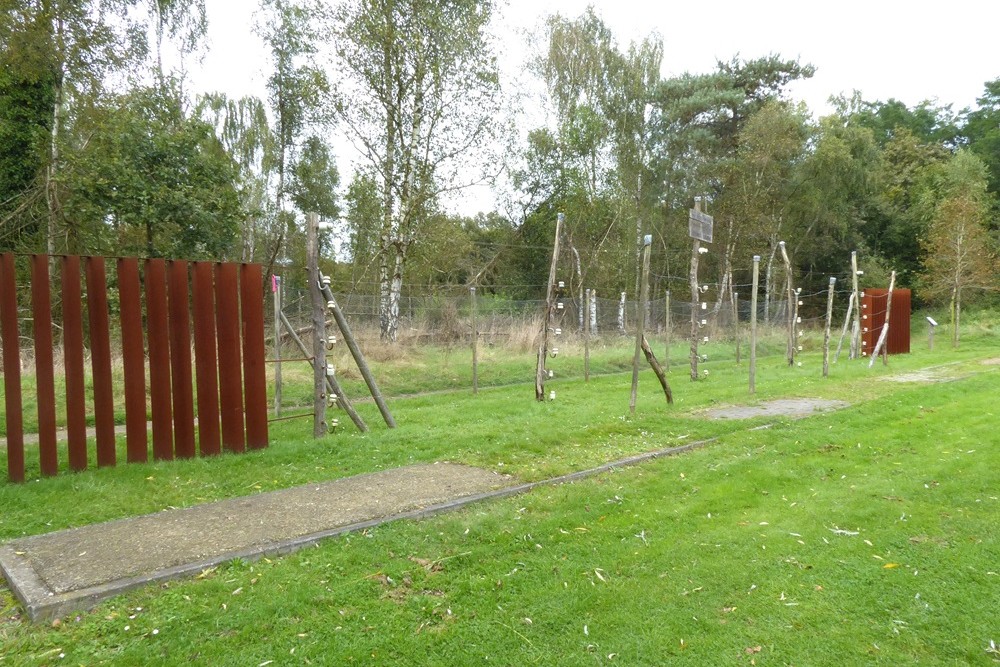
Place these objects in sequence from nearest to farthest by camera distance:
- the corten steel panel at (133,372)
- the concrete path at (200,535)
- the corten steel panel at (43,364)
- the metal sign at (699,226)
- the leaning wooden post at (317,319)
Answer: the concrete path at (200,535) → the corten steel panel at (43,364) → the corten steel panel at (133,372) → the leaning wooden post at (317,319) → the metal sign at (699,226)

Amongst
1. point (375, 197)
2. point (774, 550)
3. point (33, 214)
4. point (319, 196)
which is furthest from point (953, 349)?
point (33, 214)

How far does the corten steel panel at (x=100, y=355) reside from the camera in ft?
21.4

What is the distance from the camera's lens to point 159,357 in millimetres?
6910

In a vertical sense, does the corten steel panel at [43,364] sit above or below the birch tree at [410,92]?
below

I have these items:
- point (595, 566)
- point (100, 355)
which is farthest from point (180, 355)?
point (595, 566)

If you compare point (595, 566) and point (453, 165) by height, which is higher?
point (453, 165)

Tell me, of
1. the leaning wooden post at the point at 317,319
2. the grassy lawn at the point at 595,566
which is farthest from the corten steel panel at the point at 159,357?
the leaning wooden post at the point at 317,319

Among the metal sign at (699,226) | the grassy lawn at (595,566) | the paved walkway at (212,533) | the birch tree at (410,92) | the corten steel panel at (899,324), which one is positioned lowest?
the grassy lawn at (595,566)

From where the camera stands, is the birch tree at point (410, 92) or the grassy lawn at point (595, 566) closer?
the grassy lawn at point (595, 566)

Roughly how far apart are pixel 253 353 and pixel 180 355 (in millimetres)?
775

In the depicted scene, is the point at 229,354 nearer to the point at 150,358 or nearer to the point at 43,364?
the point at 150,358

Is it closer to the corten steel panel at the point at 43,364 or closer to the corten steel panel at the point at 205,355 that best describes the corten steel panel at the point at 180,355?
the corten steel panel at the point at 205,355

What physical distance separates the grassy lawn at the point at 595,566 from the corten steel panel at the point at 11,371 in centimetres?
24

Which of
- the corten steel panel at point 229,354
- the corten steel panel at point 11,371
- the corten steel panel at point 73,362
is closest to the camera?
the corten steel panel at point 11,371
